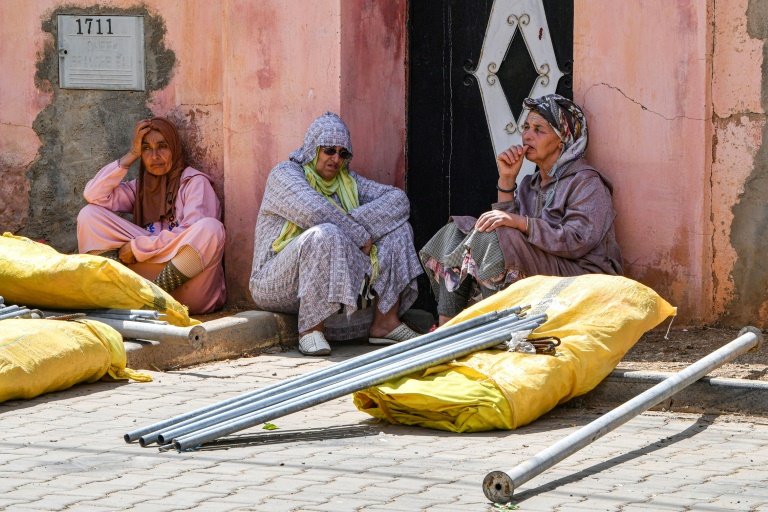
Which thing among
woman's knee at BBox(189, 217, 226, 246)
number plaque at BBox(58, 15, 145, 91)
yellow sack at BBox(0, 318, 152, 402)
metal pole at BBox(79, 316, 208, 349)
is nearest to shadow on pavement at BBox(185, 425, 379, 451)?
yellow sack at BBox(0, 318, 152, 402)

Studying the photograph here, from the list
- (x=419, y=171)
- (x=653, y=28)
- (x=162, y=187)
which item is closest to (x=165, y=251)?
(x=162, y=187)

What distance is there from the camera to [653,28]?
22.3 ft

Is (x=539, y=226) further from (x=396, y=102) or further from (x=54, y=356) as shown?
(x=54, y=356)

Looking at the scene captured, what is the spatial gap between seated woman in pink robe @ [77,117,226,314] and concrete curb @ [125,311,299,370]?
1.58 feet

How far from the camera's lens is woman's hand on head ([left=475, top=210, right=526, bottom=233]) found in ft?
21.4

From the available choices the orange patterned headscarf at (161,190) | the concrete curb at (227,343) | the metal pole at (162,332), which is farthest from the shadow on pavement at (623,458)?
the orange patterned headscarf at (161,190)

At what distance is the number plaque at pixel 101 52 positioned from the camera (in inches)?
320

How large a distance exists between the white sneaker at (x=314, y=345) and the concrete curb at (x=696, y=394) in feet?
5.78

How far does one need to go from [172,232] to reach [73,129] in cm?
121

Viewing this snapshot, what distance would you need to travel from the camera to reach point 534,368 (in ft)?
16.8

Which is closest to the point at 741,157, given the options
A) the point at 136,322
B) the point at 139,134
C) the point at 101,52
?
the point at 136,322

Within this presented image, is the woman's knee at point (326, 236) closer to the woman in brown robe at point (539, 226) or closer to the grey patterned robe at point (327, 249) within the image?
the grey patterned robe at point (327, 249)

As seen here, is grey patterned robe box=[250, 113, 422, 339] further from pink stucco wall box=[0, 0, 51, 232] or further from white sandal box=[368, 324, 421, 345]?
pink stucco wall box=[0, 0, 51, 232]

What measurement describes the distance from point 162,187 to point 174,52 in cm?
90
